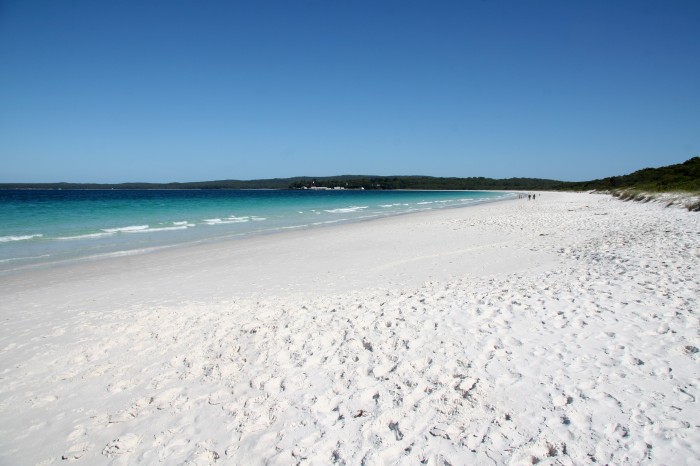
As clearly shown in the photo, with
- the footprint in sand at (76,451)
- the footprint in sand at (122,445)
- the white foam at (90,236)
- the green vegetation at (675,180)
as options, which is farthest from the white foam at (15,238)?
the green vegetation at (675,180)

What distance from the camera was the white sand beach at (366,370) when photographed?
3180 mm

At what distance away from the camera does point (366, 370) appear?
432 cm

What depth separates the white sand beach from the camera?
318 centimetres

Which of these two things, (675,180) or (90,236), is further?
(675,180)

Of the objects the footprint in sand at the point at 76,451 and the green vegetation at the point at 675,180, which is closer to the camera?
the footprint in sand at the point at 76,451

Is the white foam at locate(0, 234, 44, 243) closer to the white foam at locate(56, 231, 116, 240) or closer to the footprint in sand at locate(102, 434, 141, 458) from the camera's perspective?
the white foam at locate(56, 231, 116, 240)

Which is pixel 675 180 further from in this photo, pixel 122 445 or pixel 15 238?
pixel 15 238

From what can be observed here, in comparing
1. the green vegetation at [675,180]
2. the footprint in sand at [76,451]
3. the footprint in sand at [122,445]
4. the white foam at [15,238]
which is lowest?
the white foam at [15,238]

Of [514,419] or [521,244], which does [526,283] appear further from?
[521,244]

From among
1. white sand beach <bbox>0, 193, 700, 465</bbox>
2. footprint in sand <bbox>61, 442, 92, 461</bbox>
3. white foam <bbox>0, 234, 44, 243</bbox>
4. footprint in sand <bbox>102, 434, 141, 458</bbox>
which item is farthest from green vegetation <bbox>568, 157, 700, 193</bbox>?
white foam <bbox>0, 234, 44, 243</bbox>

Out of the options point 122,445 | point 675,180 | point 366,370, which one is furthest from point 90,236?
point 675,180

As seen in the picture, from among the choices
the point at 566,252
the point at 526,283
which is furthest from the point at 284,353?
the point at 566,252

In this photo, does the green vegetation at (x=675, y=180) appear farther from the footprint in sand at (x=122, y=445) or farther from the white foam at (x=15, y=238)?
the white foam at (x=15, y=238)

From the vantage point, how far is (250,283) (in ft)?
29.0
